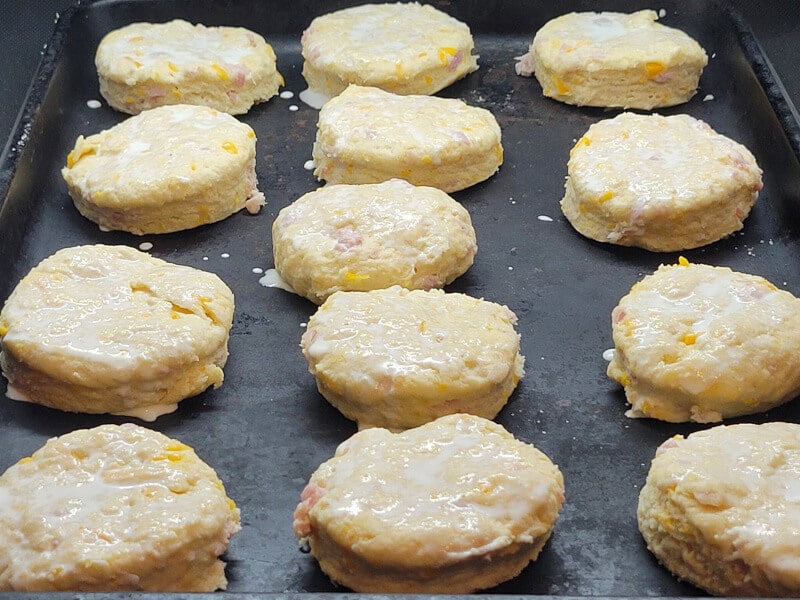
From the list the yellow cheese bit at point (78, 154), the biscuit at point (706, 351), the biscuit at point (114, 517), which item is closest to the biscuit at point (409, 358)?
the biscuit at point (706, 351)

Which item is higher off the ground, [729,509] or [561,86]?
[729,509]

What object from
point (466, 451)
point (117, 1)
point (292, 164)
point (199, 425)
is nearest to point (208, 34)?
point (117, 1)

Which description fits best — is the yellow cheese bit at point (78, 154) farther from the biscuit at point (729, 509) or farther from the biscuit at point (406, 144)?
the biscuit at point (729, 509)

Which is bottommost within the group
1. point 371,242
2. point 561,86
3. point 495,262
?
point 495,262

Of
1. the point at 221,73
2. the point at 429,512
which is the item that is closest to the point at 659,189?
Result: the point at 429,512

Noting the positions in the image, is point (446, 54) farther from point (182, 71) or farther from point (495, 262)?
point (495, 262)

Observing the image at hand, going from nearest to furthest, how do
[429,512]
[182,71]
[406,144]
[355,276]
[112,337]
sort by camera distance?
[429,512], [112,337], [355,276], [406,144], [182,71]
